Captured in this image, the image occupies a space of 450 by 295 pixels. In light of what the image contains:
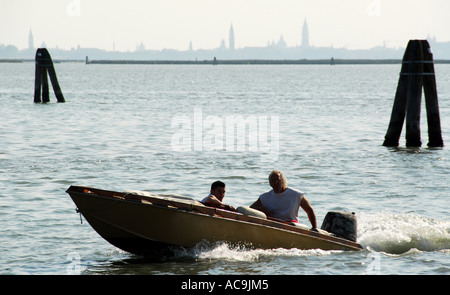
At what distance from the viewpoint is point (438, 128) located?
27.8 m

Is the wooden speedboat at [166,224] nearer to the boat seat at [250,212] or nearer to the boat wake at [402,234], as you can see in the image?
the boat seat at [250,212]

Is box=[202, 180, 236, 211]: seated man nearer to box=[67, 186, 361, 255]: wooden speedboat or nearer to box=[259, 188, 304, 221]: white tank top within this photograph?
box=[67, 186, 361, 255]: wooden speedboat

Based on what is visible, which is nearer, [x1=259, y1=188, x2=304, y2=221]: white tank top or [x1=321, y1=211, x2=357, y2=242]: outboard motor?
[x1=259, y1=188, x2=304, y2=221]: white tank top

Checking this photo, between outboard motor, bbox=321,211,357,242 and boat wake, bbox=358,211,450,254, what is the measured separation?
0.89 m

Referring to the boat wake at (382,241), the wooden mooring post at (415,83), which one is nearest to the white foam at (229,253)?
the boat wake at (382,241)

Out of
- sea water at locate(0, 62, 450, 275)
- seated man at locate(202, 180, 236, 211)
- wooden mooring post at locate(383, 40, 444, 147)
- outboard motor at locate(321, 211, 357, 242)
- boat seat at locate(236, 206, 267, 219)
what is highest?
wooden mooring post at locate(383, 40, 444, 147)

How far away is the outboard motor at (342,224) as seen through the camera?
13.7 meters

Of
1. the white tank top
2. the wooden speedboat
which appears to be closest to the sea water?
the wooden speedboat

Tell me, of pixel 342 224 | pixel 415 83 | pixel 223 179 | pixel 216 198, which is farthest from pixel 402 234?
pixel 415 83

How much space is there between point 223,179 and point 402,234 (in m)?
7.96

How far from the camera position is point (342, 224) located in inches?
542

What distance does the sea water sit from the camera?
42.6 feet

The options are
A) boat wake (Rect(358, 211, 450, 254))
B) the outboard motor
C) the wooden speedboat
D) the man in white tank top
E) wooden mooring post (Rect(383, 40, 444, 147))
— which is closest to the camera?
the wooden speedboat

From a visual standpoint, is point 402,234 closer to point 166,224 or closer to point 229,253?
point 229,253
